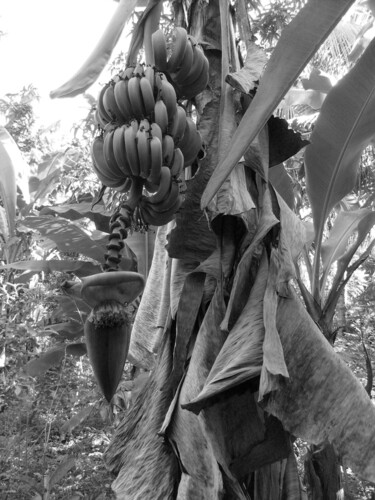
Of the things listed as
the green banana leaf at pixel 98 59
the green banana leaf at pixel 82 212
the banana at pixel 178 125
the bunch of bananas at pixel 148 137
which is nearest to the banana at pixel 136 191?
the bunch of bananas at pixel 148 137

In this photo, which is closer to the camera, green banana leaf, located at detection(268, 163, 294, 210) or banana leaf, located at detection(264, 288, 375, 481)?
banana leaf, located at detection(264, 288, 375, 481)

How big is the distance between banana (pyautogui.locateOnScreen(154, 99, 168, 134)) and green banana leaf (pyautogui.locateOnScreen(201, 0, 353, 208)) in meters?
0.27

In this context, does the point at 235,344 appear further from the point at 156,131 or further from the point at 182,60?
the point at 182,60

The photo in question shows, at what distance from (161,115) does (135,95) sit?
0.19ft

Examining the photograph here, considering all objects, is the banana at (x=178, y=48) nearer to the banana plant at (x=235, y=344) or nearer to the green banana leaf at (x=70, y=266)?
the banana plant at (x=235, y=344)

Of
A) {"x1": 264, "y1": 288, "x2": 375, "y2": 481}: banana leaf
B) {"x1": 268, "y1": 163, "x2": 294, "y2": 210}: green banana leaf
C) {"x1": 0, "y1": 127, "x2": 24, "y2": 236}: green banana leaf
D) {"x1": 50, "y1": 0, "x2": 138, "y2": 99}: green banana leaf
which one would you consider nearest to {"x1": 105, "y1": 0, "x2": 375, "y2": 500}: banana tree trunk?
{"x1": 264, "y1": 288, "x2": 375, "y2": 481}: banana leaf

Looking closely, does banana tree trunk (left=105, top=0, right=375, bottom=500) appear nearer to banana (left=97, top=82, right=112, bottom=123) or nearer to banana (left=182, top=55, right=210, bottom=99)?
banana (left=182, top=55, right=210, bottom=99)

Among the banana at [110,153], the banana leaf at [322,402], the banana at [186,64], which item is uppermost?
the banana at [186,64]

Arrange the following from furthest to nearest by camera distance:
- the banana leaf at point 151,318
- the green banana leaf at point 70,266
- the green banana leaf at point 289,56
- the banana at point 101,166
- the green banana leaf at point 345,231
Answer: the green banana leaf at point 70,266
the green banana leaf at point 345,231
the banana leaf at point 151,318
the banana at point 101,166
the green banana leaf at point 289,56

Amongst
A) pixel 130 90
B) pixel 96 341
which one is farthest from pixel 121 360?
pixel 130 90

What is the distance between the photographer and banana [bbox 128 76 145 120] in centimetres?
85

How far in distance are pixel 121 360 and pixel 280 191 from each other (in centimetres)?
76

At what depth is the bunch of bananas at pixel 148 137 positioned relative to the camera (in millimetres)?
809

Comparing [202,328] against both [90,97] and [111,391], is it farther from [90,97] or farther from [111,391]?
[90,97]
